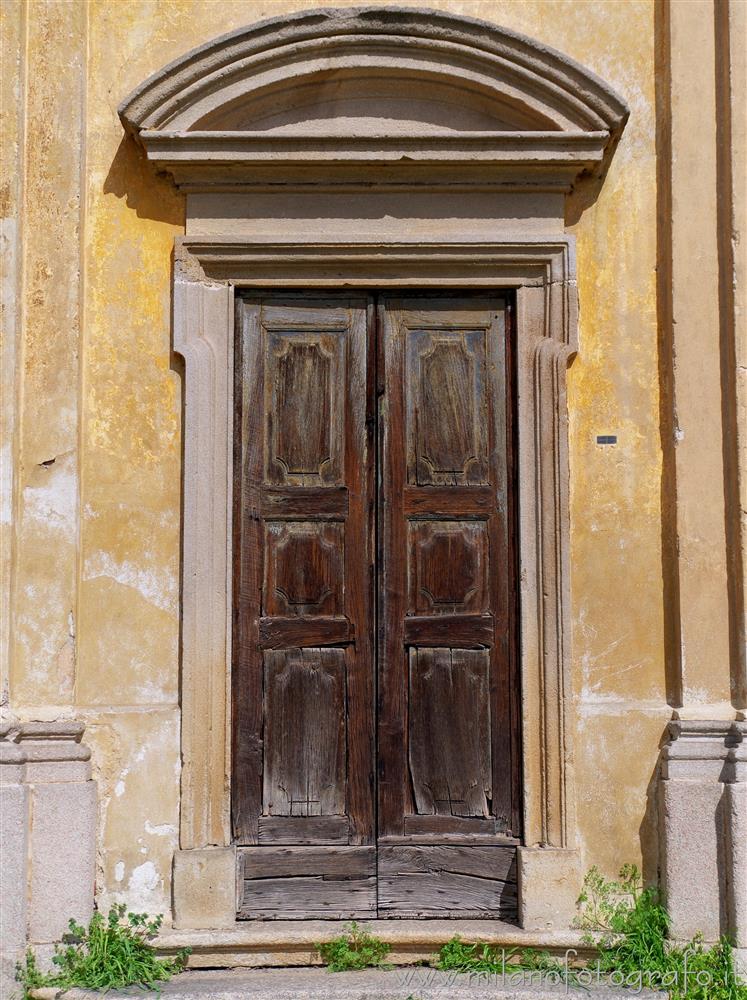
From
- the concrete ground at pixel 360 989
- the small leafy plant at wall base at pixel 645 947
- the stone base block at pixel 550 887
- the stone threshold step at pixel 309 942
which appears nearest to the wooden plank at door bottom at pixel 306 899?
the stone threshold step at pixel 309 942

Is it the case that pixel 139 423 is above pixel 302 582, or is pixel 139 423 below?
above

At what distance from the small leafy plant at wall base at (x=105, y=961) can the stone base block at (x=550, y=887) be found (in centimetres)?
136

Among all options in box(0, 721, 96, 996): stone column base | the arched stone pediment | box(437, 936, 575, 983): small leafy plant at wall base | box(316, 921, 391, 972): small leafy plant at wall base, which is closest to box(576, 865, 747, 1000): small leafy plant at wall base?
box(437, 936, 575, 983): small leafy plant at wall base

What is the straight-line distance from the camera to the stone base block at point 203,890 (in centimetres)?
422

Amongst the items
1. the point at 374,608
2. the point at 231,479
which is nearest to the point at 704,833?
the point at 374,608

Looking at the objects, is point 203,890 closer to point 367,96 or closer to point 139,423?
point 139,423

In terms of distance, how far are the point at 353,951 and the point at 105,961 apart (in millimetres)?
951

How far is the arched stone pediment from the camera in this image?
4312 millimetres

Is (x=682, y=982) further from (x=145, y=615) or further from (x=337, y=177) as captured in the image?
(x=337, y=177)

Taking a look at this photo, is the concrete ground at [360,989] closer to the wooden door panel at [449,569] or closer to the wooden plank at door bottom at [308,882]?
the wooden plank at door bottom at [308,882]

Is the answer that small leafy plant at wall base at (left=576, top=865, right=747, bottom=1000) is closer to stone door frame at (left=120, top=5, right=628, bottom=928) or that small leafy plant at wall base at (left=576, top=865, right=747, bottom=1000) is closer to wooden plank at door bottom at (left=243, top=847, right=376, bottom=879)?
stone door frame at (left=120, top=5, right=628, bottom=928)

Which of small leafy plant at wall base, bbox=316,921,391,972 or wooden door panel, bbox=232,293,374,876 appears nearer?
small leafy plant at wall base, bbox=316,921,391,972

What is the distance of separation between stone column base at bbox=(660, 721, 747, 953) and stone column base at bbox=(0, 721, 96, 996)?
7.46ft

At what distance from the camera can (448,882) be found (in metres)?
4.36
